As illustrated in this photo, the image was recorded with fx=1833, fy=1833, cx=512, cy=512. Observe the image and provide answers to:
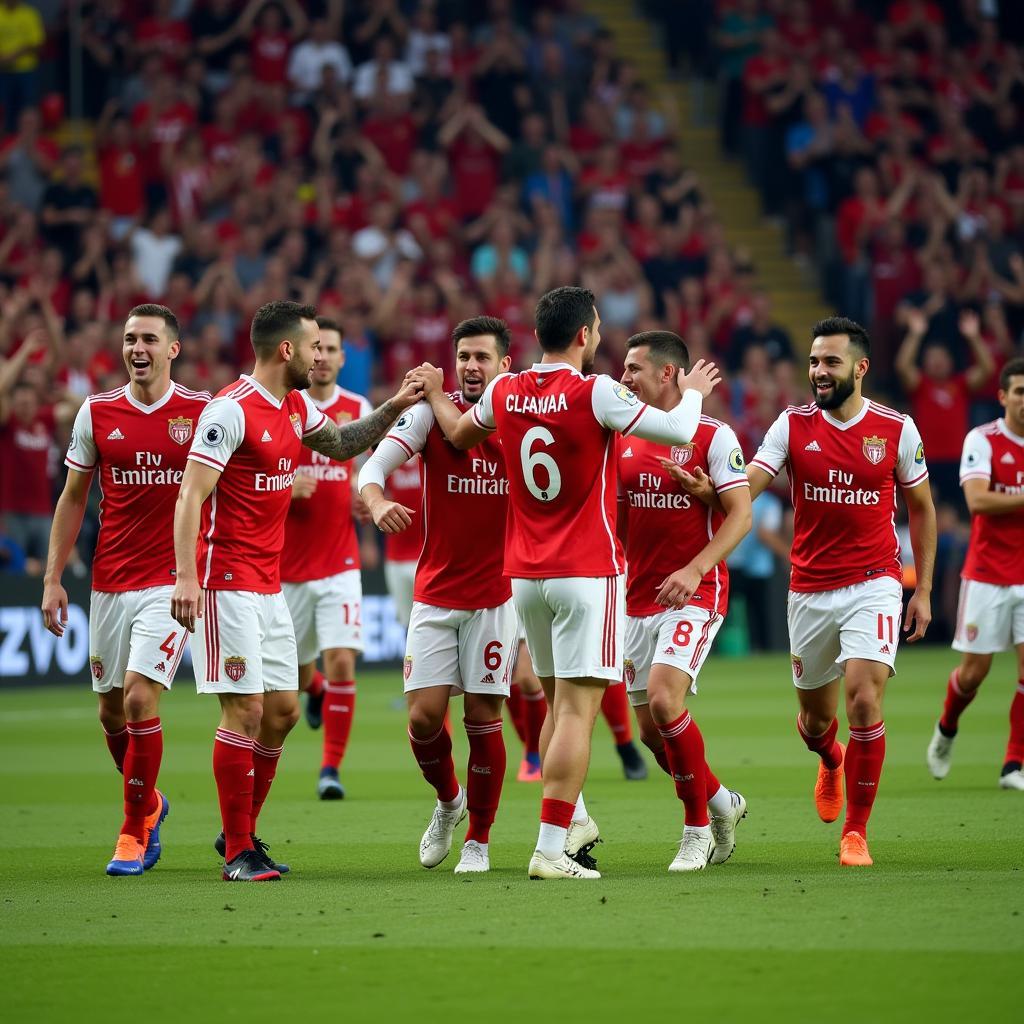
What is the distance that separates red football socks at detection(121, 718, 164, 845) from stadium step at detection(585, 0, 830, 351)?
20.9 metres

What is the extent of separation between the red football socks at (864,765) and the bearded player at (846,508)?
10.2 inches

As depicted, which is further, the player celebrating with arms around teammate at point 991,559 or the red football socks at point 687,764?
the player celebrating with arms around teammate at point 991,559

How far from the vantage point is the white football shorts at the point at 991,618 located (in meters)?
12.2

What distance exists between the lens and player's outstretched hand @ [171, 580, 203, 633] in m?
8.05

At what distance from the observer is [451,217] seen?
80.7ft

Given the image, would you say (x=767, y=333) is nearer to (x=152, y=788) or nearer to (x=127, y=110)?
(x=127, y=110)

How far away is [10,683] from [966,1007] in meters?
15.5

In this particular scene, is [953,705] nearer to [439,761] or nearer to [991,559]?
[991,559]

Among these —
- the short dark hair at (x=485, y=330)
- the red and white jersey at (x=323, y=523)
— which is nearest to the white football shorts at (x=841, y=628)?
the short dark hair at (x=485, y=330)

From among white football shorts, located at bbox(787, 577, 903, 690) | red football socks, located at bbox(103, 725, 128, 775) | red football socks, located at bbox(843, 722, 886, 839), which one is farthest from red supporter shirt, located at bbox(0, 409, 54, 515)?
red football socks, located at bbox(843, 722, 886, 839)

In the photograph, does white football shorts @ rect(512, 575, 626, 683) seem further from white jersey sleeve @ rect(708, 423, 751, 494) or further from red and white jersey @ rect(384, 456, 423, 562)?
red and white jersey @ rect(384, 456, 423, 562)

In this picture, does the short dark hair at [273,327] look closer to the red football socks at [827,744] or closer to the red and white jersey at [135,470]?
the red and white jersey at [135,470]

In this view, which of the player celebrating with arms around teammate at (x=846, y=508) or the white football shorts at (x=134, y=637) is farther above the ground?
the player celebrating with arms around teammate at (x=846, y=508)

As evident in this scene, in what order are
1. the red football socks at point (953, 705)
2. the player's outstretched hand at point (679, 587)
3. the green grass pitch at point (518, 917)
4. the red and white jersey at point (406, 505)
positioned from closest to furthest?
the green grass pitch at point (518, 917), the player's outstretched hand at point (679, 587), the red football socks at point (953, 705), the red and white jersey at point (406, 505)
